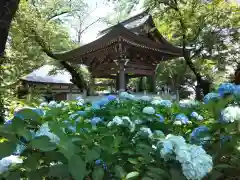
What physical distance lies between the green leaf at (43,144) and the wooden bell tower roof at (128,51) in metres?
8.79

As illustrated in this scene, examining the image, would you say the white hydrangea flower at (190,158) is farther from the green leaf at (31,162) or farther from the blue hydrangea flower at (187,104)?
the blue hydrangea flower at (187,104)

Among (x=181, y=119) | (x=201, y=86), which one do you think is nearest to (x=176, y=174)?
(x=181, y=119)

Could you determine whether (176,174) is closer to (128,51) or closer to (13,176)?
(13,176)

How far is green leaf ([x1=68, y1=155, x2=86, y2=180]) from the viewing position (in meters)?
0.74

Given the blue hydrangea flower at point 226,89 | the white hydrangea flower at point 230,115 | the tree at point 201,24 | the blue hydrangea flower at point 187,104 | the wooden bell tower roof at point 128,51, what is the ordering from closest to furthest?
the white hydrangea flower at point 230,115 → the blue hydrangea flower at point 226,89 → the blue hydrangea flower at point 187,104 → the wooden bell tower roof at point 128,51 → the tree at point 201,24

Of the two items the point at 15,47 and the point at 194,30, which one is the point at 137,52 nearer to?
the point at 194,30

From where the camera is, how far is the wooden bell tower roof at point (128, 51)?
9871 millimetres

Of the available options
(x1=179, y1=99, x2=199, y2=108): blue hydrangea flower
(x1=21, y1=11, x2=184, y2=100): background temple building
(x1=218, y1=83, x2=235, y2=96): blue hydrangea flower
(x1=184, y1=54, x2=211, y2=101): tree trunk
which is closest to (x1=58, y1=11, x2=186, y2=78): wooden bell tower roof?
(x1=21, y1=11, x2=184, y2=100): background temple building

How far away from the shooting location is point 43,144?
80cm

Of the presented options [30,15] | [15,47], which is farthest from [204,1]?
[15,47]

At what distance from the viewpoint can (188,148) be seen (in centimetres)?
83

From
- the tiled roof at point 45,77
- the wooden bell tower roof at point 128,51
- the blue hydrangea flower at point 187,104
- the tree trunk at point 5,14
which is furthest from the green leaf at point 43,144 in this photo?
the tiled roof at point 45,77

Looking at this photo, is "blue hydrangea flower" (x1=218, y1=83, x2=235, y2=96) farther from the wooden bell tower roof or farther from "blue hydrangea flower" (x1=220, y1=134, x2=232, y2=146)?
the wooden bell tower roof

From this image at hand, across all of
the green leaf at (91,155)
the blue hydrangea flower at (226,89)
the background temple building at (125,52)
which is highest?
the background temple building at (125,52)
